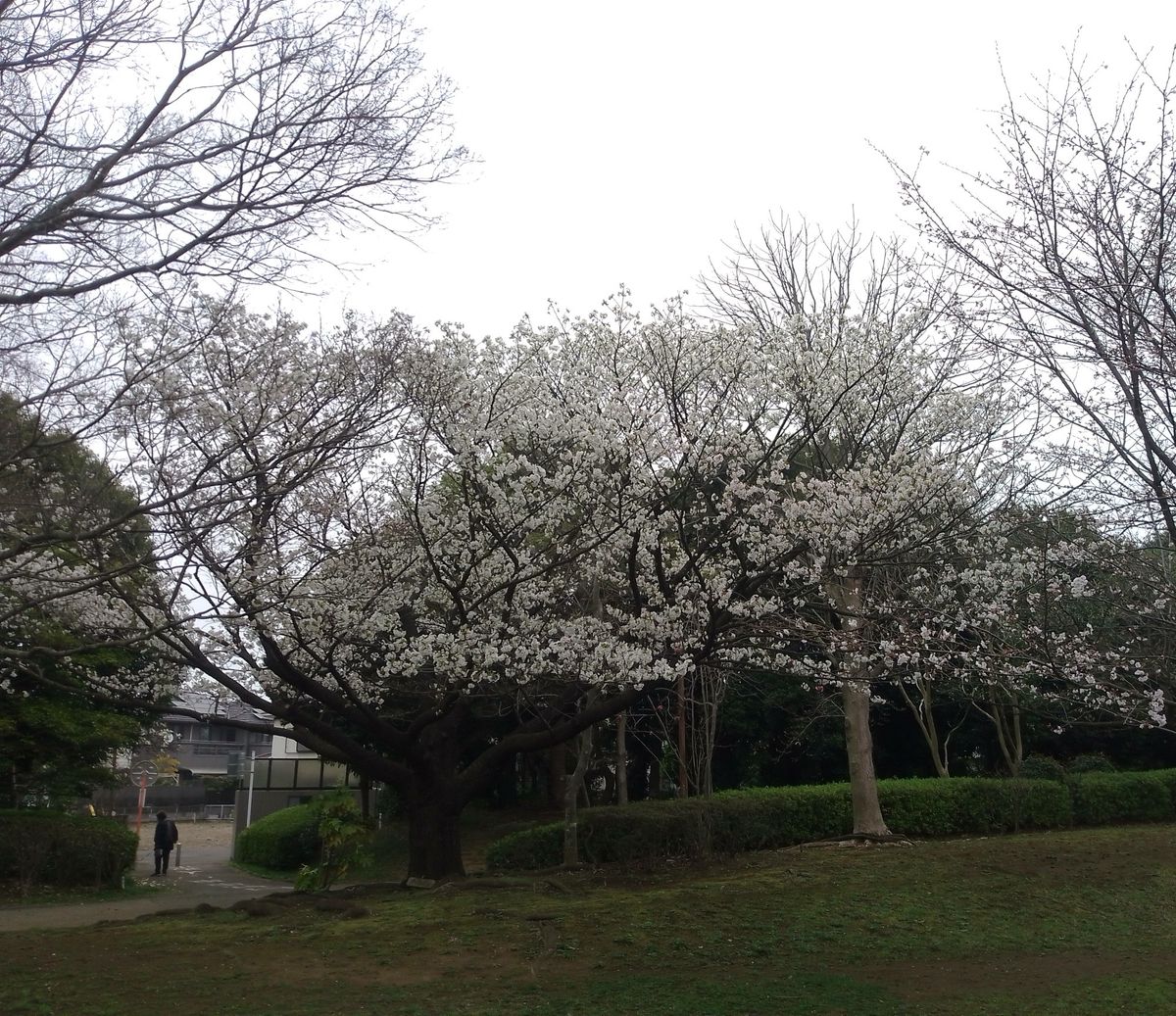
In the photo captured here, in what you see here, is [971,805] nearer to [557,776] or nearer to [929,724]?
[929,724]

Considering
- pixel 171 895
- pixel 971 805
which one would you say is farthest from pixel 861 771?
pixel 171 895

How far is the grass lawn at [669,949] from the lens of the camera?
7.30 m

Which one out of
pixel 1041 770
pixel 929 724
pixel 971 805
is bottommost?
pixel 971 805

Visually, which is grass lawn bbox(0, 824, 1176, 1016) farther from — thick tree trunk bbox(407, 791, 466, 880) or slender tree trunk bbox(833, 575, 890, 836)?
slender tree trunk bbox(833, 575, 890, 836)

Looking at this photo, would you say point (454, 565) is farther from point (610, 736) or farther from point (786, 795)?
point (610, 736)

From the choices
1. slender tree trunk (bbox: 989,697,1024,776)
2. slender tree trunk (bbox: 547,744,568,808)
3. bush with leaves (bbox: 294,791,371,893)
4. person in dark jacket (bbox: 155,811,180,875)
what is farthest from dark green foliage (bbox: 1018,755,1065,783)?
person in dark jacket (bbox: 155,811,180,875)

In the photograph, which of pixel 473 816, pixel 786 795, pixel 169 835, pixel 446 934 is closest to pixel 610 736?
pixel 473 816

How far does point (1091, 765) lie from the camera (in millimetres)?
19297

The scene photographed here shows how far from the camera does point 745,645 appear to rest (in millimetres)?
10680

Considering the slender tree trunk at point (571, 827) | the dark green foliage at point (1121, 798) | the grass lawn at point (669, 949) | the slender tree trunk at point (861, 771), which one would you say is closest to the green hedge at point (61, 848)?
the grass lawn at point (669, 949)

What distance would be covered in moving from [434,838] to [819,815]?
19.3 feet

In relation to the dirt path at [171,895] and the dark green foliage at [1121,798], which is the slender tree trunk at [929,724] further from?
the dirt path at [171,895]

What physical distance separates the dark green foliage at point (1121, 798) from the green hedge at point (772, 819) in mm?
478

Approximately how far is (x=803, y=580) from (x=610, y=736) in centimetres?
1025
